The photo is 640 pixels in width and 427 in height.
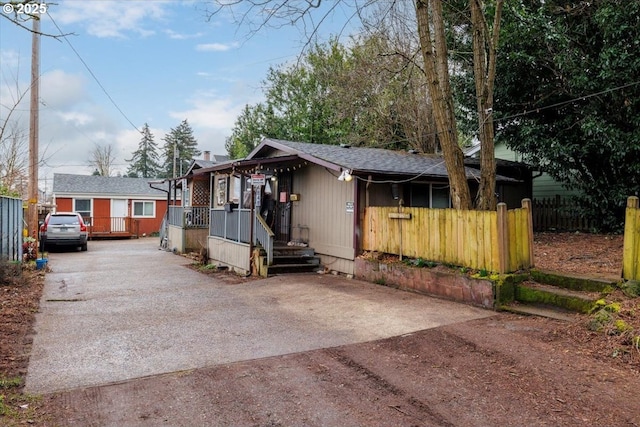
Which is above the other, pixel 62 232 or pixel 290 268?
pixel 62 232

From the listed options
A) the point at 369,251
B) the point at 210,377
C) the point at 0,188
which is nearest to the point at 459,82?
the point at 369,251

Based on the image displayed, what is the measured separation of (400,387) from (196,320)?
3567 millimetres

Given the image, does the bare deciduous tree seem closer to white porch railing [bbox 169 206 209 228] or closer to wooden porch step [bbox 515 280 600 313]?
wooden porch step [bbox 515 280 600 313]

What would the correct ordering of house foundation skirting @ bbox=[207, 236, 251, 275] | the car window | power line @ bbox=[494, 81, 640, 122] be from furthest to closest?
the car window
house foundation skirting @ bbox=[207, 236, 251, 275]
power line @ bbox=[494, 81, 640, 122]

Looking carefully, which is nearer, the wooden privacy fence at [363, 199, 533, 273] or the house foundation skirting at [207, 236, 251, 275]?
the wooden privacy fence at [363, 199, 533, 273]

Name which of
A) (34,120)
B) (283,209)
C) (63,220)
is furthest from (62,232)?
(283,209)

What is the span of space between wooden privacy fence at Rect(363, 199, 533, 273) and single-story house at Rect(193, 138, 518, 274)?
72 cm

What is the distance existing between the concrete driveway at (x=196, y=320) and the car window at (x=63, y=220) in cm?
834

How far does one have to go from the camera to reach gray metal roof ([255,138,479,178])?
10042 mm

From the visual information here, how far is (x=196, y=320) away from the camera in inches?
249

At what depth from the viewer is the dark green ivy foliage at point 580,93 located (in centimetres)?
1050

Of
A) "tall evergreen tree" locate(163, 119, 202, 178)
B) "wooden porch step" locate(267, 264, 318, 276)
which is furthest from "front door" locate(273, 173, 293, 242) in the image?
"tall evergreen tree" locate(163, 119, 202, 178)

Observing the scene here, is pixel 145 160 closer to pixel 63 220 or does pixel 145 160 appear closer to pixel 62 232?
pixel 63 220

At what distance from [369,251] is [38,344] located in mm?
6515
